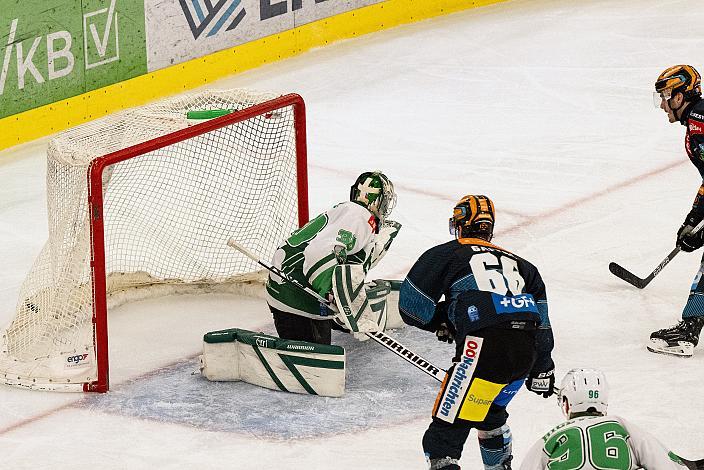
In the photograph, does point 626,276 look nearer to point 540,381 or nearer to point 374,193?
point 374,193

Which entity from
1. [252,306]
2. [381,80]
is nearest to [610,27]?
→ [381,80]

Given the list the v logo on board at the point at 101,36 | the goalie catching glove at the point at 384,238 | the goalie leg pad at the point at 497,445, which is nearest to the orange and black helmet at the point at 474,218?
the goalie leg pad at the point at 497,445

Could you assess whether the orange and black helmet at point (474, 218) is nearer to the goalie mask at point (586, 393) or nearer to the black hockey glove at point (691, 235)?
the goalie mask at point (586, 393)

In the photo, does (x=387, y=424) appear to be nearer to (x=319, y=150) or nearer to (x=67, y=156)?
(x=67, y=156)

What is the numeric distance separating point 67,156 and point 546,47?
5276mm

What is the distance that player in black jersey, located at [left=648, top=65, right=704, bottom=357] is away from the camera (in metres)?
5.80

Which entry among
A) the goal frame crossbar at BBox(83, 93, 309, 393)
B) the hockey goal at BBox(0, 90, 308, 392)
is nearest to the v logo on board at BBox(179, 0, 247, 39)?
the hockey goal at BBox(0, 90, 308, 392)

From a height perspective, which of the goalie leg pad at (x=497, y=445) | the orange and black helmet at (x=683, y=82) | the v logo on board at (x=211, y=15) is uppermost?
the v logo on board at (x=211, y=15)

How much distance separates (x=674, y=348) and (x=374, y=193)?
1343 mm

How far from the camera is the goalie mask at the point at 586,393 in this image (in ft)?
12.8

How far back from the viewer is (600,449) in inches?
147

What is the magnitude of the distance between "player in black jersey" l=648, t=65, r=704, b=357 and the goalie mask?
208 cm

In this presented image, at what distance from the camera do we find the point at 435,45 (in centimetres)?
1042

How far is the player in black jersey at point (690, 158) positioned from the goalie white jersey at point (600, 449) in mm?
2192
